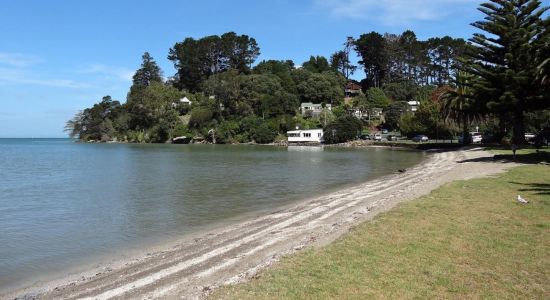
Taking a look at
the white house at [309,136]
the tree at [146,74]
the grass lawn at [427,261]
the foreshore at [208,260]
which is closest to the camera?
the grass lawn at [427,261]

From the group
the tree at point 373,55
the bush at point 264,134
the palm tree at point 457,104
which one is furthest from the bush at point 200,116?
the palm tree at point 457,104

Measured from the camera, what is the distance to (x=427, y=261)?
733 cm

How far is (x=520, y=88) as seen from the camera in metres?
32.3

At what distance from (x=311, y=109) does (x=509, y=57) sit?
6999 centimetres

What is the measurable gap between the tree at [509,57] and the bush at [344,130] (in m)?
46.2

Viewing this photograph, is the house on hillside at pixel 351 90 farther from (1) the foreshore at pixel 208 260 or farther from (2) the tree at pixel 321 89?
(1) the foreshore at pixel 208 260

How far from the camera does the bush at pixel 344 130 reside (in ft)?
273

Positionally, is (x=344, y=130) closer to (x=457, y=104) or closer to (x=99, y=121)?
(x=457, y=104)

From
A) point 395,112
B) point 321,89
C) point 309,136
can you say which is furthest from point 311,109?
point 395,112

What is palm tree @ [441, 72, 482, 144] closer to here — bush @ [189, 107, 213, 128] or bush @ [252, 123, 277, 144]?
bush @ [252, 123, 277, 144]

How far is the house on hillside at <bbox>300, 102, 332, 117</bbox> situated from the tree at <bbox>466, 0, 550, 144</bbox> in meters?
64.7

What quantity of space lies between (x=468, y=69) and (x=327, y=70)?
8261 centimetres

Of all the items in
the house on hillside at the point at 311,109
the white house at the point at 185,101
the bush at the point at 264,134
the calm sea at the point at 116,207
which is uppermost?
the white house at the point at 185,101

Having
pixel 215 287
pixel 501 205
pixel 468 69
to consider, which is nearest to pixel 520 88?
pixel 468 69
